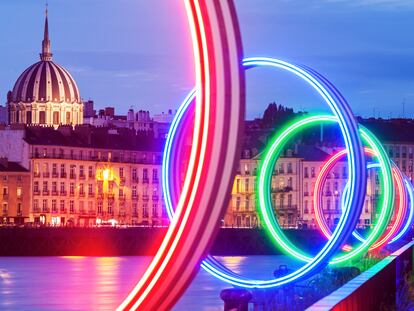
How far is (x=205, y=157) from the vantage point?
8.45 meters

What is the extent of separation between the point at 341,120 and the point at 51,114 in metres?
172

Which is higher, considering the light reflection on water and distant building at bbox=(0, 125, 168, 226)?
distant building at bbox=(0, 125, 168, 226)

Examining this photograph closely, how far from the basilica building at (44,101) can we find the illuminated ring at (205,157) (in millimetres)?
181379

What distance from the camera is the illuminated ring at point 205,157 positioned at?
8414 millimetres

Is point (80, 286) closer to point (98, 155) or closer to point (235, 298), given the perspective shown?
point (235, 298)

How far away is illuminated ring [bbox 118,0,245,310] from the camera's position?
841cm

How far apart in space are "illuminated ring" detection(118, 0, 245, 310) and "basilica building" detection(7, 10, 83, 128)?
7141 inches

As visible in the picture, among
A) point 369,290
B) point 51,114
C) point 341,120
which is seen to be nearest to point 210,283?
point 341,120

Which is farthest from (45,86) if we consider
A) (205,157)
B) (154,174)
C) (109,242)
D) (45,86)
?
(205,157)

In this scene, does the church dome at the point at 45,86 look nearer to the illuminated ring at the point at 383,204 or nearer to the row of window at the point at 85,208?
the row of window at the point at 85,208

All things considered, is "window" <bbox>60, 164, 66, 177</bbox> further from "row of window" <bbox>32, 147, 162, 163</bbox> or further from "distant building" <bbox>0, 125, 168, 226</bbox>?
"row of window" <bbox>32, 147, 162, 163</bbox>

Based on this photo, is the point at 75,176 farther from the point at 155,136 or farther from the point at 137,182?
the point at 155,136

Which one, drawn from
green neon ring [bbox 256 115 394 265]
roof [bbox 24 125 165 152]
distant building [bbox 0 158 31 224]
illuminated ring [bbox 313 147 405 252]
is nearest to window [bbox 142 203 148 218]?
roof [bbox 24 125 165 152]

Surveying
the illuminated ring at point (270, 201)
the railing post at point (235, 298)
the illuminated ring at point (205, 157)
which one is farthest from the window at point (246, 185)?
the illuminated ring at point (205, 157)
